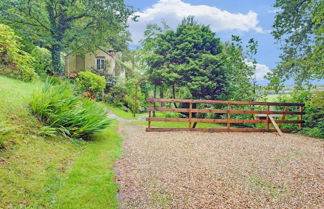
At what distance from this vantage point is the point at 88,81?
15156mm

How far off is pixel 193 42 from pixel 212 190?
1042 centimetres

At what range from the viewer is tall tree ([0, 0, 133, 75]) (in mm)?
15789

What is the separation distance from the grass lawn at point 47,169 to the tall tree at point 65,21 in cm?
1393

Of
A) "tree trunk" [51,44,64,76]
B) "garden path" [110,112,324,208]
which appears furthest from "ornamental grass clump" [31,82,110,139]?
"tree trunk" [51,44,64,76]

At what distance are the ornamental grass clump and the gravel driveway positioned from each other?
3.67 feet

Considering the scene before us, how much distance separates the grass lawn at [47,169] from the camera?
2604mm

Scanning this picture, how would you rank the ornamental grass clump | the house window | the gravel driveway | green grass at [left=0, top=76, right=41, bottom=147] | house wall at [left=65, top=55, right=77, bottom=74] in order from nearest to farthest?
1. the gravel driveway
2. green grass at [left=0, top=76, right=41, bottom=147]
3. the ornamental grass clump
4. the house window
5. house wall at [left=65, top=55, right=77, bottom=74]

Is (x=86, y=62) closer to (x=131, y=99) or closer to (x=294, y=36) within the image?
(x=131, y=99)

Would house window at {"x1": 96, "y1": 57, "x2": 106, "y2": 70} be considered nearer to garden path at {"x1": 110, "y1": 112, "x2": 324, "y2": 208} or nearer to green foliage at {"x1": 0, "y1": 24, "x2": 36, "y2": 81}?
green foliage at {"x1": 0, "y1": 24, "x2": 36, "y2": 81}

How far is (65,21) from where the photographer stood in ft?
59.8

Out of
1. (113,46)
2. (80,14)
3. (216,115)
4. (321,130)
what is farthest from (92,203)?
(113,46)

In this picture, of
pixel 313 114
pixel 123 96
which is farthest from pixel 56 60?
pixel 313 114

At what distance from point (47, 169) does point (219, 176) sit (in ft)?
9.45

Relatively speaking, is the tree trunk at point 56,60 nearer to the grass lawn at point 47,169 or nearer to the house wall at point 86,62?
the house wall at point 86,62
